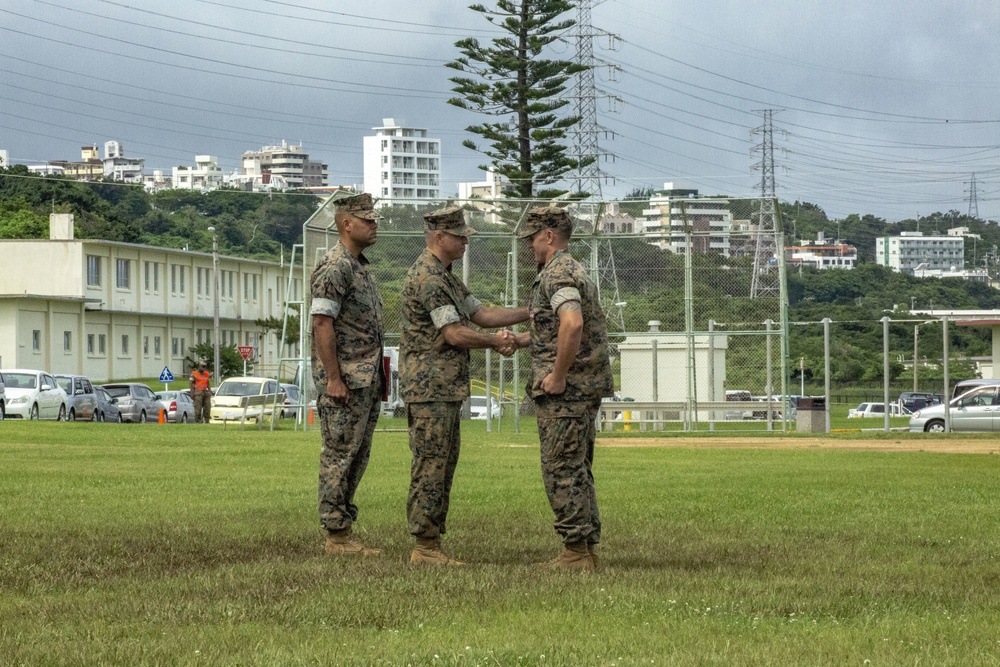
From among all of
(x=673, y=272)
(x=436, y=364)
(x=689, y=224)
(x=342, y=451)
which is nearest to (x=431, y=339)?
(x=436, y=364)

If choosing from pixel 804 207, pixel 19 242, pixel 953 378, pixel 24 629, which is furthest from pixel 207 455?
pixel 804 207

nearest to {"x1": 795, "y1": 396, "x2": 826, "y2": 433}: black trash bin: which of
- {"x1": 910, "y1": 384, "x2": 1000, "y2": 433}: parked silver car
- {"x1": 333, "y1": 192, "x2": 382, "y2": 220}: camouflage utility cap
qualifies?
{"x1": 910, "y1": 384, "x2": 1000, "y2": 433}: parked silver car

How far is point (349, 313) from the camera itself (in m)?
9.63

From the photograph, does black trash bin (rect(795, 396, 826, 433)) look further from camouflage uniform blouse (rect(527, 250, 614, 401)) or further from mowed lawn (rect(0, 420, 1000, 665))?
camouflage uniform blouse (rect(527, 250, 614, 401))

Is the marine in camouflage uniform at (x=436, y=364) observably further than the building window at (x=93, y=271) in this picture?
No

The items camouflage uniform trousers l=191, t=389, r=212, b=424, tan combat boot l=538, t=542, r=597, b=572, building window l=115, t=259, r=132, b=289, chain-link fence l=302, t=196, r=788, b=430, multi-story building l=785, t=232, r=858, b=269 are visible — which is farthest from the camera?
multi-story building l=785, t=232, r=858, b=269

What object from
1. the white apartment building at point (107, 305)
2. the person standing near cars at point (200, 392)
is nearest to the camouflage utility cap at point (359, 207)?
the person standing near cars at point (200, 392)

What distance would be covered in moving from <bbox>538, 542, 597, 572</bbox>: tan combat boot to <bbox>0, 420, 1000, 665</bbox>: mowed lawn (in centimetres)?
15

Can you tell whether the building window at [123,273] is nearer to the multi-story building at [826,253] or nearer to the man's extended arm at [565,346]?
the man's extended arm at [565,346]

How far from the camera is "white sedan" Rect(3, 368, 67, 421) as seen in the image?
40000 mm

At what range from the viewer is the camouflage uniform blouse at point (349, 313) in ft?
31.1

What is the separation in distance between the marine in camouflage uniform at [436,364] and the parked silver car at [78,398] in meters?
34.7

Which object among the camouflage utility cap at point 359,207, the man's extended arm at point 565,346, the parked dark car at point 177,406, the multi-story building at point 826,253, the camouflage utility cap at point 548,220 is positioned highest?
the multi-story building at point 826,253

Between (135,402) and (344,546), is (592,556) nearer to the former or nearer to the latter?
(344,546)
